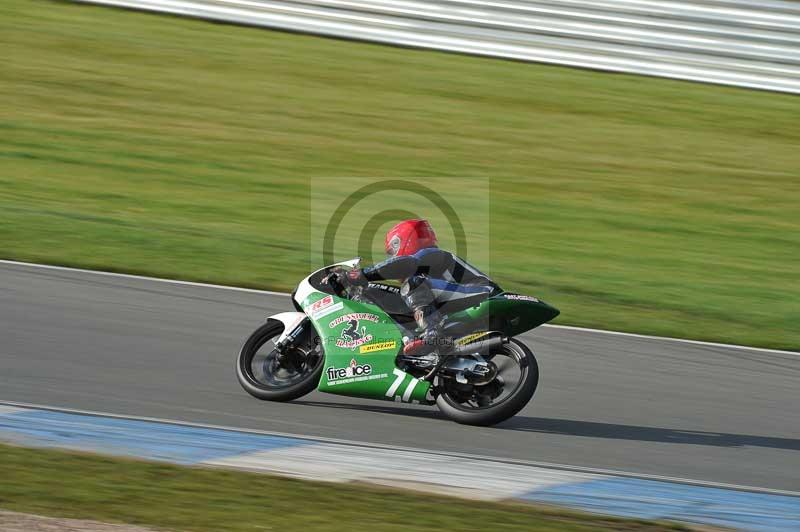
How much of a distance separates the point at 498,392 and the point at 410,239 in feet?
3.86

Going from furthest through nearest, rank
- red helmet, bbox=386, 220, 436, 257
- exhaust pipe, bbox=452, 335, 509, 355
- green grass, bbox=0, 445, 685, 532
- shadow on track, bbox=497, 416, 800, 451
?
shadow on track, bbox=497, 416, 800, 451
red helmet, bbox=386, 220, 436, 257
exhaust pipe, bbox=452, 335, 509, 355
green grass, bbox=0, 445, 685, 532

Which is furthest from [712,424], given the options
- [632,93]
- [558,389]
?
[632,93]

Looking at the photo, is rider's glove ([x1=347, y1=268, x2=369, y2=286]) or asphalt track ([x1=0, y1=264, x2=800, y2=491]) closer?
asphalt track ([x1=0, y1=264, x2=800, y2=491])

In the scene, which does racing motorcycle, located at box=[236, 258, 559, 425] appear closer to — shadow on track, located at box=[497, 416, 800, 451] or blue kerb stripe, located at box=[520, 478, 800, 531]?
shadow on track, located at box=[497, 416, 800, 451]

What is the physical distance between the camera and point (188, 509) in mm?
5629

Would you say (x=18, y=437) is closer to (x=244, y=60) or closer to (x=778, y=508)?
(x=778, y=508)

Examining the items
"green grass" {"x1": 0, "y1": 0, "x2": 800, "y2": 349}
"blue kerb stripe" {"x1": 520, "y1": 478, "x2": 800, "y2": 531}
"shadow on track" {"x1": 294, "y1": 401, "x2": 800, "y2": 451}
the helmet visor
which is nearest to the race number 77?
"shadow on track" {"x1": 294, "y1": 401, "x2": 800, "y2": 451}

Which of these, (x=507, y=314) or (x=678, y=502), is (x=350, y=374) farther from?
(x=678, y=502)

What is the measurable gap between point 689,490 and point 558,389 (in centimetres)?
223

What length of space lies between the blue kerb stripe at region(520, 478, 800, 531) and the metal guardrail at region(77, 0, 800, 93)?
1259 centimetres

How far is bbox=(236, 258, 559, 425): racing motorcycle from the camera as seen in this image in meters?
7.50

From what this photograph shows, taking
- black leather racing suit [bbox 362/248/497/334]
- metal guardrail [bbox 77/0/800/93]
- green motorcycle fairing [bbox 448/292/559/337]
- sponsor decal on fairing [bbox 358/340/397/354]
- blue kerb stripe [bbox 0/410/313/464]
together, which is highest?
metal guardrail [bbox 77/0/800/93]

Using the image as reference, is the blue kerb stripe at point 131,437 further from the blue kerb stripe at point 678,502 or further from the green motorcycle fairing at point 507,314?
the blue kerb stripe at point 678,502

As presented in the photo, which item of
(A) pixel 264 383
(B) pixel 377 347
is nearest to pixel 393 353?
(B) pixel 377 347
